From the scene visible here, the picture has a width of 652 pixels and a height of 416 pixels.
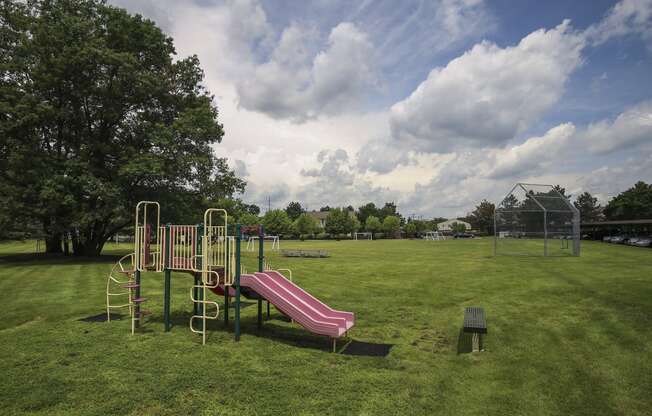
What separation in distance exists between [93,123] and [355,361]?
27.2 meters

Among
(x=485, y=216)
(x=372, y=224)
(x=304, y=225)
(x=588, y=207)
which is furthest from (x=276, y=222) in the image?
(x=588, y=207)

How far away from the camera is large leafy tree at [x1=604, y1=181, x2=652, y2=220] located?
76312 millimetres

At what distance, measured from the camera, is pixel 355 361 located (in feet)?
22.2

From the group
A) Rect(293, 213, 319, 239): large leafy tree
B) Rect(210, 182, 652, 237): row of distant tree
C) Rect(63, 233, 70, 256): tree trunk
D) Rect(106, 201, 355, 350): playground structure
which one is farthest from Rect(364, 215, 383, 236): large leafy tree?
Rect(106, 201, 355, 350): playground structure

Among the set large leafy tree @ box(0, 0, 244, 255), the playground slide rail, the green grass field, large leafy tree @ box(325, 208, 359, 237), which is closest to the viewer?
the green grass field

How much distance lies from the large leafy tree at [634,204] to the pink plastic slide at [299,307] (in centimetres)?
9164

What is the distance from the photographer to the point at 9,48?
24672 mm

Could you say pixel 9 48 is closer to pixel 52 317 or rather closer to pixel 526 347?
pixel 52 317

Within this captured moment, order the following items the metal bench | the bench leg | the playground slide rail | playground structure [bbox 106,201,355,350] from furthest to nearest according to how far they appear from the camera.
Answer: playground structure [bbox 106,201,355,350]
the bench leg
the playground slide rail
the metal bench

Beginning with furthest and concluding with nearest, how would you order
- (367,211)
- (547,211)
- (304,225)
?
(367,211), (304,225), (547,211)

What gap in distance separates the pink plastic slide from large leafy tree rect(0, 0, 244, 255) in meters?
18.1

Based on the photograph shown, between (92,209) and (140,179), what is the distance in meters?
3.45

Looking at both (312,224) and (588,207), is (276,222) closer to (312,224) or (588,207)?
(312,224)

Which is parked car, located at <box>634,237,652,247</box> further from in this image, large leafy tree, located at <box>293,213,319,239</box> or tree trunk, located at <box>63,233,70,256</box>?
large leafy tree, located at <box>293,213,319,239</box>
